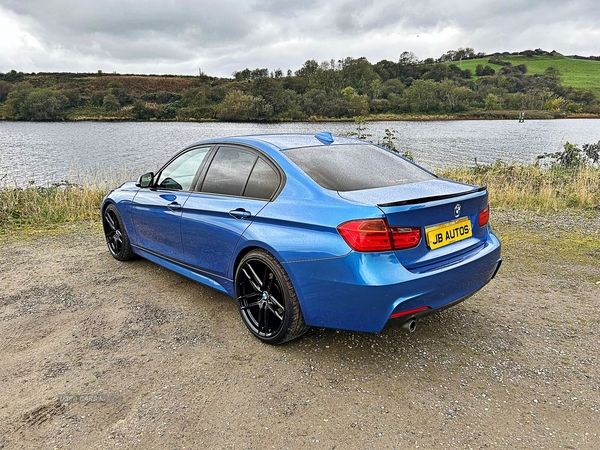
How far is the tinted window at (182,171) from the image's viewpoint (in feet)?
12.3

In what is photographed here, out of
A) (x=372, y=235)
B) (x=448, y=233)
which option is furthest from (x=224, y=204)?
(x=448, y=233)

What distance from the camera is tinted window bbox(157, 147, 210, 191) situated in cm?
374

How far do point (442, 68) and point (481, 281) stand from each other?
92640mm

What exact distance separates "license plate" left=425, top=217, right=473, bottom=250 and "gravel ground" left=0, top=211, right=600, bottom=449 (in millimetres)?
A: 586

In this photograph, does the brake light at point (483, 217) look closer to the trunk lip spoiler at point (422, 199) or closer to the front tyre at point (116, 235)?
the trunk lip spoiler at point (422, 199)

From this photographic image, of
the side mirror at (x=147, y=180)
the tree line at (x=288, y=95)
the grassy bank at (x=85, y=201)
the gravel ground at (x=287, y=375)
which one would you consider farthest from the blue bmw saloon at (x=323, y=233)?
the tree line at (x=288, y=95)

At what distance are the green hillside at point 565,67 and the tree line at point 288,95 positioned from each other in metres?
4.04

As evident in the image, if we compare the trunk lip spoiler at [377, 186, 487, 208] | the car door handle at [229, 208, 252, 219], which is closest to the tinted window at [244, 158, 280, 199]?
the car door handle at [229, 208, 252, 219]

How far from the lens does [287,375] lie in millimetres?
2605

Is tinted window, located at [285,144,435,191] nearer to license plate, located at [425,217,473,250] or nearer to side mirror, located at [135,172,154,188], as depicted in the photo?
license plate, located at [425,217,473,250]

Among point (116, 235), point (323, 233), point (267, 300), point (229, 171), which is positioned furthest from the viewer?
point (116, 235)

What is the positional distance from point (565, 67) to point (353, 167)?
371 feet

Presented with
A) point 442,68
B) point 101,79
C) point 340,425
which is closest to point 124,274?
A: point 340,425

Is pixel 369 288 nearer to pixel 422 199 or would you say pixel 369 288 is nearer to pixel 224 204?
pixel 422 199
